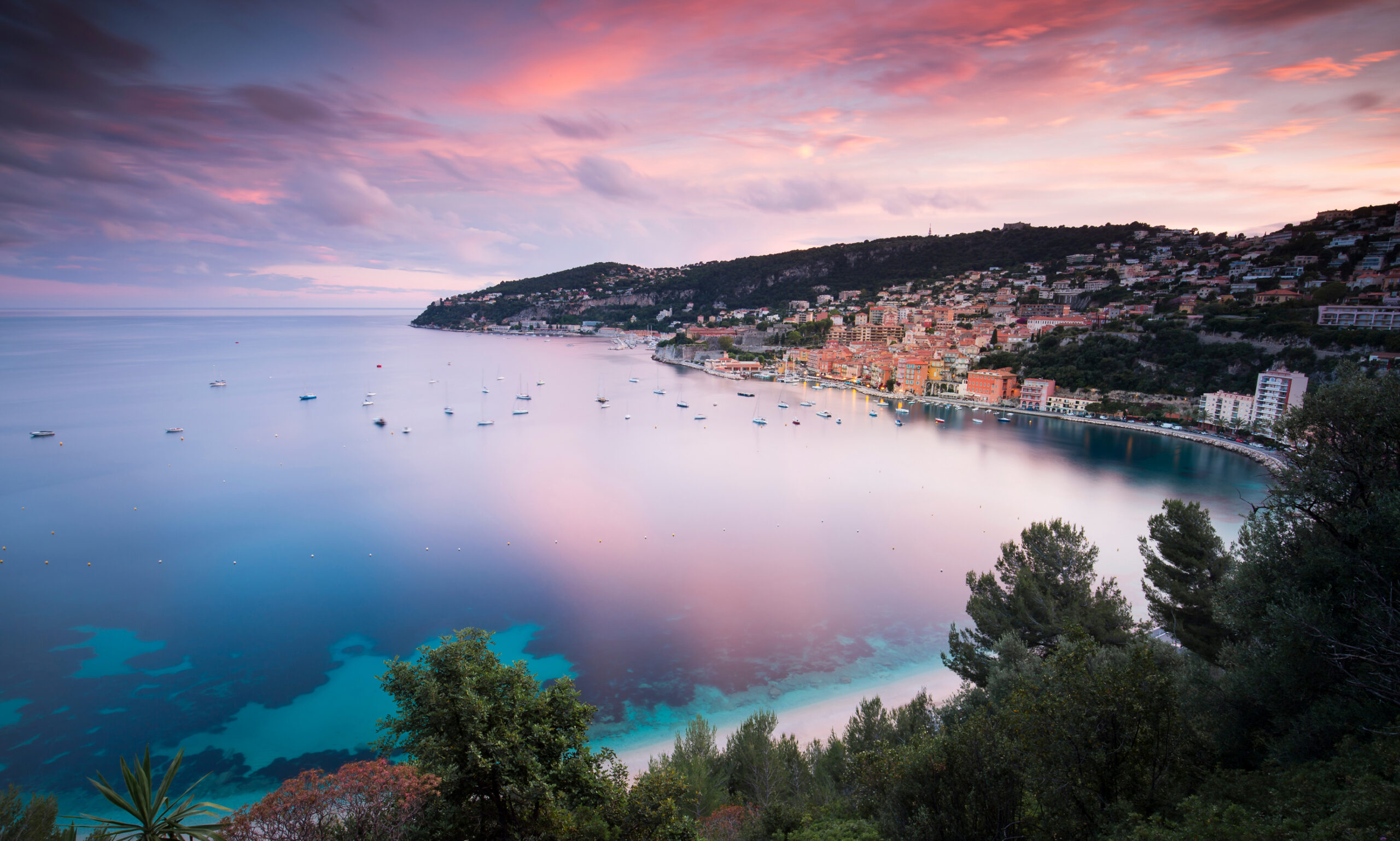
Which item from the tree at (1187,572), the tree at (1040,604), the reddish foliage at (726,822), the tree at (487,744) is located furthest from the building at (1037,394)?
the tree at (487,744)

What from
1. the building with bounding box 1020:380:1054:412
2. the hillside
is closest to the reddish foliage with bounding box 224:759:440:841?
the building with bounding box 1020:380:1054:412

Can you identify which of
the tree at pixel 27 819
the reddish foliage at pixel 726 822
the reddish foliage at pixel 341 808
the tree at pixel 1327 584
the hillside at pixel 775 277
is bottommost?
the reddish foliage at pixel 726 822

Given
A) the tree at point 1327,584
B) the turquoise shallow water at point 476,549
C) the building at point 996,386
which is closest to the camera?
the tree at point 1327,584

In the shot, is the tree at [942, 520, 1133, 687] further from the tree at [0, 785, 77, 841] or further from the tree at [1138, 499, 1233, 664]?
the tree at [0, 785, 77, 841]

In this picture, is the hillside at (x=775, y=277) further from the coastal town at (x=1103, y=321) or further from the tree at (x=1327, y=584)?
the tree at (x=1327, y=584)

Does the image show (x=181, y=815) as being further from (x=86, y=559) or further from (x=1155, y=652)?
(x=86, y=559)

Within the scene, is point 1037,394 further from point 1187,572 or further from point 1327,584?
point 1327,584

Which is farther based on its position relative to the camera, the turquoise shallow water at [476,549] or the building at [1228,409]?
the building at [1228,409]
